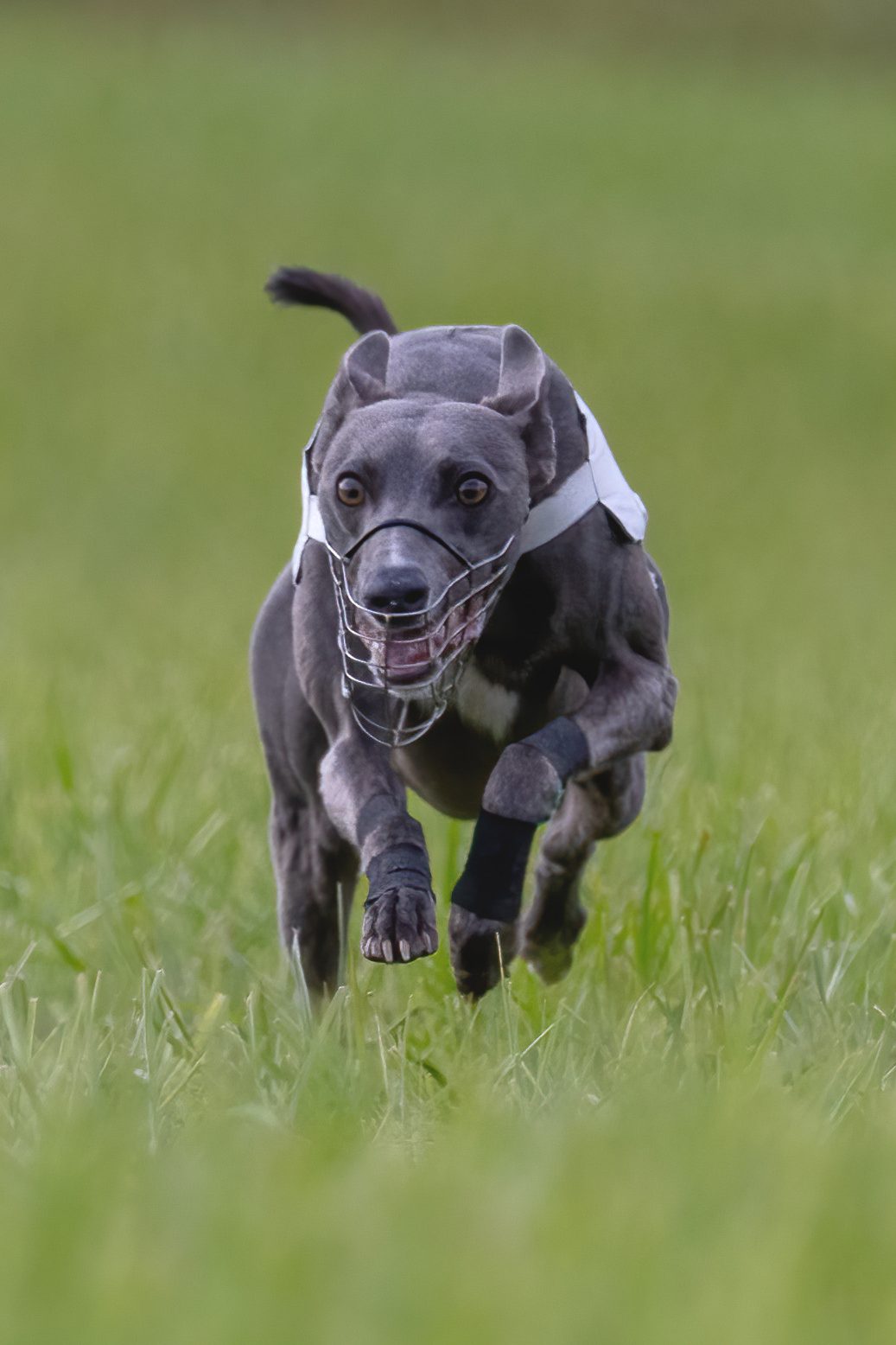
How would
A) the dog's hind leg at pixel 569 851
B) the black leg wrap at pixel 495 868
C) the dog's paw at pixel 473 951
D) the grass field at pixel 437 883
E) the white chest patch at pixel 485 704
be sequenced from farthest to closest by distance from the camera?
the dog's hind leg at pixel 569 851, the white chest patch at pixel 485 704, the dog's paw at pixel 473 951, the black leg wrap at pixel 495 868, the grass field at pixel 437 883

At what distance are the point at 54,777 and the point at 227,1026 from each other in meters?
2.83

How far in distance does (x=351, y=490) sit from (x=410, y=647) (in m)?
0.31

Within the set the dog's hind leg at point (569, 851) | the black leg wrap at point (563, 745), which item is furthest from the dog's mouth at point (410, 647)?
the dog's hind leg at point (569, 851)

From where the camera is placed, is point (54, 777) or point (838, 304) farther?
point (838, 304)

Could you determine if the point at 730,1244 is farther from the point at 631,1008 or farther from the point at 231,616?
the point at 231,616

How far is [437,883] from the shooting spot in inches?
199

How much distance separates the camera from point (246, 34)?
3372 cm

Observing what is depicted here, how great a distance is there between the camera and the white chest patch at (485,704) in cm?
350

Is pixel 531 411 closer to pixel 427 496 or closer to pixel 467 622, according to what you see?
pixel 427 496

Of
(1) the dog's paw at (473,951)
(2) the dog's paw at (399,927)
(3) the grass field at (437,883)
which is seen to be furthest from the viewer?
(1) the dog's paw at (473,951)

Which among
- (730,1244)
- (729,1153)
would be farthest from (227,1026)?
(730,1244)

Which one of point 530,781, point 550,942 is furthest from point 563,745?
point 550,942

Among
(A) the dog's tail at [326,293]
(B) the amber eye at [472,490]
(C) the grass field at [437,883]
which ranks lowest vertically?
(C) the grass field at [437,883]

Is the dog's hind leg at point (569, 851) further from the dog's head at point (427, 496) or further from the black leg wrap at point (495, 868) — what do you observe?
the dog's head at point (427, 496)
